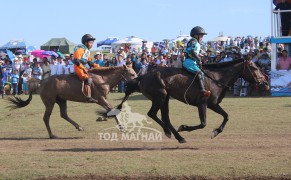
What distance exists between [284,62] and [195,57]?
12.0 m

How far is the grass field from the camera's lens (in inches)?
346

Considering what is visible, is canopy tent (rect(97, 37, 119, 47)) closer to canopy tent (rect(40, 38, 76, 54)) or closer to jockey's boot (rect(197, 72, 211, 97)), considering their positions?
canopy tent (rect(40, 38, 76, 54))

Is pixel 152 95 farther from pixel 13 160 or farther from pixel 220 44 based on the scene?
pixel 220 44

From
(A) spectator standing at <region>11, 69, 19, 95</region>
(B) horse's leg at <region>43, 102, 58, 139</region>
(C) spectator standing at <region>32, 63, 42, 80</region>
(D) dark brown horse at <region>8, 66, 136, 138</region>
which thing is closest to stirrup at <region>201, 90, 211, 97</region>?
(D) dark brown horse at <region>8, 66, 136, 138</region>

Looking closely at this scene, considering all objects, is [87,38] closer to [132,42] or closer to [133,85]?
[133,85]

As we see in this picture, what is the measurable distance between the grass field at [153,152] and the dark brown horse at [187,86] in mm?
591

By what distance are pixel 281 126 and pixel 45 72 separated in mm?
15465

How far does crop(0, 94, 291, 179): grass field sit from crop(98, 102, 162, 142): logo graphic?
0.28 meters

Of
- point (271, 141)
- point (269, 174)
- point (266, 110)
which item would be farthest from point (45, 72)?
point (269, 174)

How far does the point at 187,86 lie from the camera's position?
11516 mm

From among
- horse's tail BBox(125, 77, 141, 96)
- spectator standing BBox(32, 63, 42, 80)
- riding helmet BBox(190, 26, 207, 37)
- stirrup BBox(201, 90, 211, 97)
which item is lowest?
spectator standing BBox(32, 63, 42, 80)

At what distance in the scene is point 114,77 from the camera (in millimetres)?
14203

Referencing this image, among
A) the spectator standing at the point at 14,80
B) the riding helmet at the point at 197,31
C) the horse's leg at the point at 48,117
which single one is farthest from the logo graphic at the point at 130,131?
the spectator standing at the point at 14,80

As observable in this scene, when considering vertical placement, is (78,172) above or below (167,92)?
below
